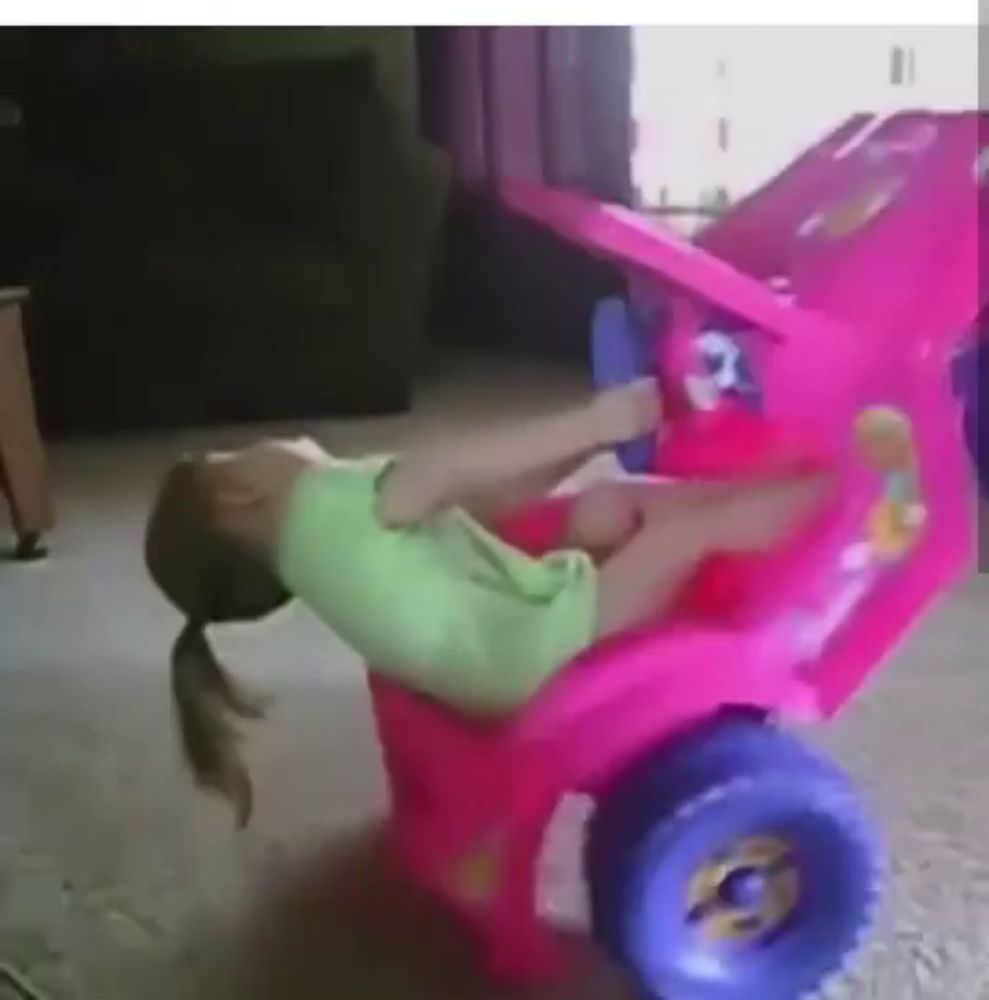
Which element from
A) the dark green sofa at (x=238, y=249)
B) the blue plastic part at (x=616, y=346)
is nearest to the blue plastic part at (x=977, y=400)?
the blue plastic part at (x=616, y=346)

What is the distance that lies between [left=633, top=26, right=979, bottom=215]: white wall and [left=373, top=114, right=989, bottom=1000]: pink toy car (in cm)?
6

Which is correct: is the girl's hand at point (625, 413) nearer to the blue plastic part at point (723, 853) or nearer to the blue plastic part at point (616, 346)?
the blue plastic part at point (616, 346)

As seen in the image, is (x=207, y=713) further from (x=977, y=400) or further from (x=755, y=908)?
(x=977, y=400)

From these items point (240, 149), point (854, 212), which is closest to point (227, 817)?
point (240, 149)

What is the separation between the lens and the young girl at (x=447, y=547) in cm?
98

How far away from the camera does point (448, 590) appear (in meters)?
0.99

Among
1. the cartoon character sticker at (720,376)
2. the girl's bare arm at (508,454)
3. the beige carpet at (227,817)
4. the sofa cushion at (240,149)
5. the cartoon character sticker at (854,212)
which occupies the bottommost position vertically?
the beige carpet at (227,817)

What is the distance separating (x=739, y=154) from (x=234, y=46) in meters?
0.29

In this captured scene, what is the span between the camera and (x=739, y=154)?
3.68ft

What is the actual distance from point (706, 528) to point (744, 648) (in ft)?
0.22

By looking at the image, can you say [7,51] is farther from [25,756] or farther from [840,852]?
[840,852]

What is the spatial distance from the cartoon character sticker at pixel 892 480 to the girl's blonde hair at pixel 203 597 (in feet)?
1.00

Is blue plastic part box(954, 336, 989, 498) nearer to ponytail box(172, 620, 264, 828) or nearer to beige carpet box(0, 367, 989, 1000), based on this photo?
beige carpet box(0, 367, 989, 1000)

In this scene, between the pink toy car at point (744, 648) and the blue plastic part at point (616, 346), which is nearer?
the pink toy car at point (744, 648)
